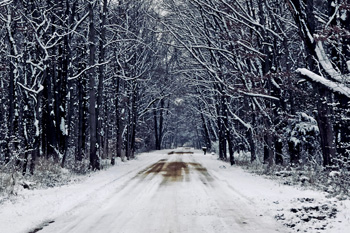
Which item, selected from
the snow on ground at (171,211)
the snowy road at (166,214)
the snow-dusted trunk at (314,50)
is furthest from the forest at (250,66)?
the snowy road at (166,214)

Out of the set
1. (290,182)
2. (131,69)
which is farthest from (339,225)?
(131,69)

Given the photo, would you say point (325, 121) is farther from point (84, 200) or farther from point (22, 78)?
point (22, 78)

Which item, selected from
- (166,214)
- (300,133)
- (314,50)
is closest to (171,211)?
(166,214)

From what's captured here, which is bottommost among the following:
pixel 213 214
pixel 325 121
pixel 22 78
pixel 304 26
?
pixel 213 214

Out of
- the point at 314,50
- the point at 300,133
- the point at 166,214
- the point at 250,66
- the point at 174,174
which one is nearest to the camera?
the point at 166,214

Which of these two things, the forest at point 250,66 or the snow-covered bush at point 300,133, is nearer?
the forest at point 250,66

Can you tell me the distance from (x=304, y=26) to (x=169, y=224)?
592cm

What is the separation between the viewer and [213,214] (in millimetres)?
7520

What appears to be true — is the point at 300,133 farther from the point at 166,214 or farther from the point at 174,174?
the point at 166,214

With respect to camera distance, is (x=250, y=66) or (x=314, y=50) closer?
(x=314, y=50)

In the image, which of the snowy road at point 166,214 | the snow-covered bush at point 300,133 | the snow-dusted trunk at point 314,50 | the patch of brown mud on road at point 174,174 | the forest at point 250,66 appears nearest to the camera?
the snowy road at point 166,214

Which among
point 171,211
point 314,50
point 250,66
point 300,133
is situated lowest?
point 171,211

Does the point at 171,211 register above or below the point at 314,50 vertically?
below

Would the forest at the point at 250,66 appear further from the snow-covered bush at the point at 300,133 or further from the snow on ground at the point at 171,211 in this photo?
the snow on ground at the point at 171,211
